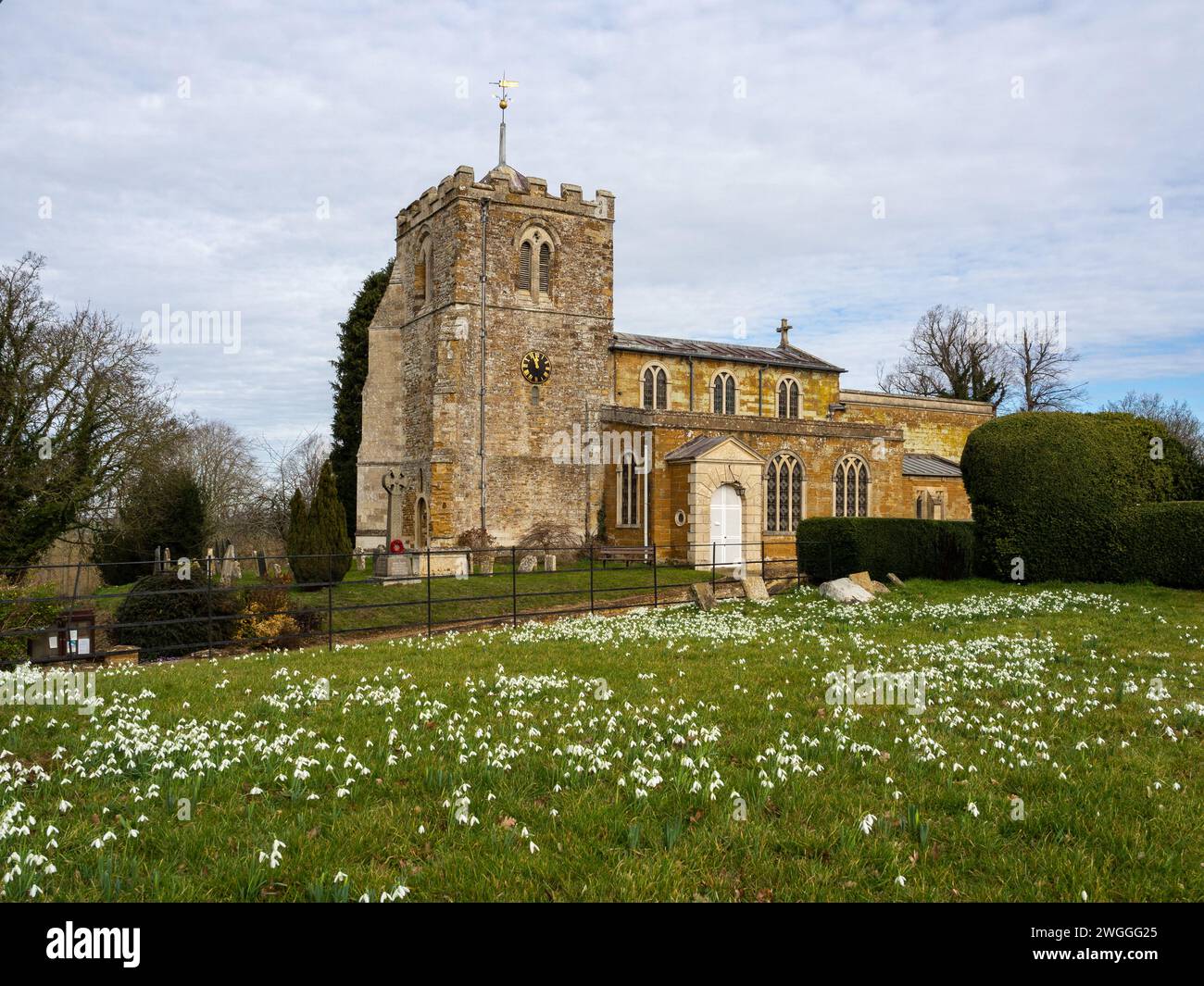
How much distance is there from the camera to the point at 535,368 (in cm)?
3619

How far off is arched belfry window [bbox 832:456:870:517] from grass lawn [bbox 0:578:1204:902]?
24.8 m

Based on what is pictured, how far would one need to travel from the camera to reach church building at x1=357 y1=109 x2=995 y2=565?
110ft

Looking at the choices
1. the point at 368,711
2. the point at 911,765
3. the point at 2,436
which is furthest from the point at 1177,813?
the point at 2,436

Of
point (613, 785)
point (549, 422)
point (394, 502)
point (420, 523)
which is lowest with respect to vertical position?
point (613, 785)

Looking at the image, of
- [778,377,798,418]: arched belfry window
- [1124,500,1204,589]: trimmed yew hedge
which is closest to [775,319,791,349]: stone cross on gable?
[778,377,798,418]: arched belfry window

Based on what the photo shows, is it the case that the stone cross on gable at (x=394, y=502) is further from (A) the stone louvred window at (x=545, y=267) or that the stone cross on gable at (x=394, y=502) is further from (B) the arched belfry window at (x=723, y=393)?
(B) the arched belfry window at (x=723, y=393)

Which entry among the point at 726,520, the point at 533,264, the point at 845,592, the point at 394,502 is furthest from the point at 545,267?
the point at 845,592

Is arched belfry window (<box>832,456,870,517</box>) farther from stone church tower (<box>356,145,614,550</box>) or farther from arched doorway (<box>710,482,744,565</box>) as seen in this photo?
stone church tower (<box>356,145,614,550</box>)

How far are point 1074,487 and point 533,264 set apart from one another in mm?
22633

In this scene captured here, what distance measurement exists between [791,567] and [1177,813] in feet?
92.0

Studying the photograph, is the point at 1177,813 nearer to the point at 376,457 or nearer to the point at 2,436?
the point at 2,436

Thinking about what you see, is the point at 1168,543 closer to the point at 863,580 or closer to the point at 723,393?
the point at 863,580

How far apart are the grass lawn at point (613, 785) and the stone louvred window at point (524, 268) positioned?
26.8m

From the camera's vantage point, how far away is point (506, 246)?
118ft
